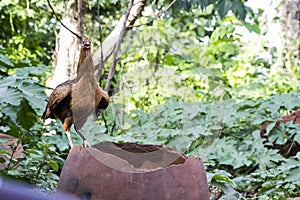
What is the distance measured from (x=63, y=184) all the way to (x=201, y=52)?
16.3 inches

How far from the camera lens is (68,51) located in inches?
137

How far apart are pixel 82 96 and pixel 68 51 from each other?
6.90 ft

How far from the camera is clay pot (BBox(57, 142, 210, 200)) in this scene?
3.17ft

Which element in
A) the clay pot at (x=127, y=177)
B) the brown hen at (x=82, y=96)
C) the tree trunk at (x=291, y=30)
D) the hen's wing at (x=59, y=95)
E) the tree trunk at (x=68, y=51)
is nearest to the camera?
the clay pot at (x=127, y=177)

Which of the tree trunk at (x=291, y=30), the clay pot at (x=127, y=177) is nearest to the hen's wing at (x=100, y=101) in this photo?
the clay pot at (x=127, y=177)

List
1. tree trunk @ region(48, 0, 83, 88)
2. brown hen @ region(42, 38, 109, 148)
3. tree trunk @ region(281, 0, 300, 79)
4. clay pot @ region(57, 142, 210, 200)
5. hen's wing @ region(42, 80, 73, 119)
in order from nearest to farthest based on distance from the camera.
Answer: clay pot @ region(57, 142, 210, 200), brown hen @ region(42, 38, 109, 148), hen's wing @ region(42, 80, 73, 119), tree trunk @ region(48, 0, 83, 88), tree trunk @ region(281, 0, 300, 79)

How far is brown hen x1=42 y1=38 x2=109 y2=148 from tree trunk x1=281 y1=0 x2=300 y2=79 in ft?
16.4

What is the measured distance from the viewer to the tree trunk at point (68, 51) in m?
3.44

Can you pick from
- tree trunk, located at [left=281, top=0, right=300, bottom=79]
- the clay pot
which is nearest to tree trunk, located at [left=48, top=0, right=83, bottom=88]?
the clay pot

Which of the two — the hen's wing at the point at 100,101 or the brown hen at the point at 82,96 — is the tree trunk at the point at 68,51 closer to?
the brown hen at the point at 82,96

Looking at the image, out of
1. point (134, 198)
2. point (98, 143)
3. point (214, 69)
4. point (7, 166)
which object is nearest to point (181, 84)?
point (214, 69)

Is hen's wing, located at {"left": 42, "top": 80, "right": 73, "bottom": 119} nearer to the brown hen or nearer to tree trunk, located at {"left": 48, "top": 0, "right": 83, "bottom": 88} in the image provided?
the brown hen

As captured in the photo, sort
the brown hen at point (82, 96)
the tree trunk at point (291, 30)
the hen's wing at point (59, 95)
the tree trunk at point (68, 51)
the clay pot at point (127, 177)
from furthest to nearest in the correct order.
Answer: the tree trunk at point (291, 30), the tree trunk at point (68, 51), the hen's wing at point (59, 95), the brown hen at point (82, 96), the clay pot at point (127, 177)

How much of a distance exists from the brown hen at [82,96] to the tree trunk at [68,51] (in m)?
1.88
